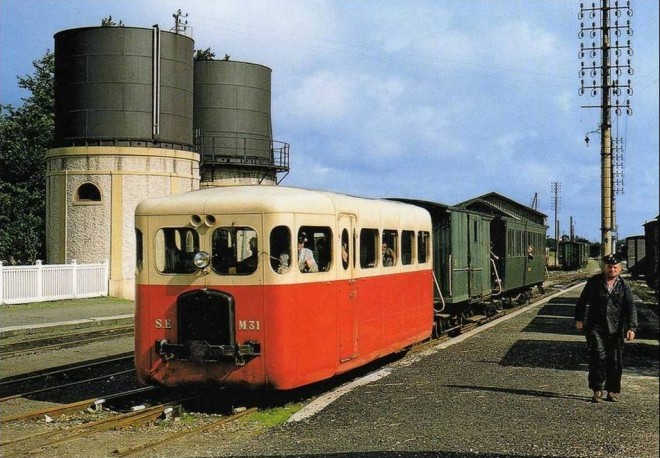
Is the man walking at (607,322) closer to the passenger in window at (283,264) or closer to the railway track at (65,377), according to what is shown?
the passenger in window at (283,264)

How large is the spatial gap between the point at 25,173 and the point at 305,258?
35.5m

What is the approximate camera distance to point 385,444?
7559 millimetres

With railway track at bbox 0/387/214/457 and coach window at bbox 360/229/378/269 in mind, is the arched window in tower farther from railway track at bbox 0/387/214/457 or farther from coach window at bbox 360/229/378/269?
coach window at bbox 360/229/378/269

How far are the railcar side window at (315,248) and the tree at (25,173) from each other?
1220 inches

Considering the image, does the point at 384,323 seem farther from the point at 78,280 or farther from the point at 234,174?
the point at 234,174

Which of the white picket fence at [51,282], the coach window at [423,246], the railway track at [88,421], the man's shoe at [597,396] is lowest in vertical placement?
the railway track at [88,421]

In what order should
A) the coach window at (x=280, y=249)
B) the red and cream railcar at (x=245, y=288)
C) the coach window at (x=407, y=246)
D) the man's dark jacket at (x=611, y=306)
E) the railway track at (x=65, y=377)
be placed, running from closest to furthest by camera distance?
the man's dark jacket at (x=611, y=306) < the red and cream railcar at (x=245, y=288) < the coach window at (x=280, y=249) < the railway track at (x=65, y=377) < the coach window at (x=407, y=246)

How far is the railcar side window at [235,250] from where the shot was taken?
9383 millimetres

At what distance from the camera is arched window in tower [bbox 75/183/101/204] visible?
105ft

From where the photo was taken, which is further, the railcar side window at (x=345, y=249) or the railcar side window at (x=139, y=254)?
the railcar side window at (x=345, y=249)

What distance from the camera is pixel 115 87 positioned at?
32.2 meters

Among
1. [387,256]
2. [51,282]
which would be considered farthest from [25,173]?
[387,256]

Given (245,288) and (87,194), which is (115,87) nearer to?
(87,194)

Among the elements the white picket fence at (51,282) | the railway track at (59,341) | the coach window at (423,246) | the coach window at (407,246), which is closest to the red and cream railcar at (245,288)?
the coach window at (407,246)
